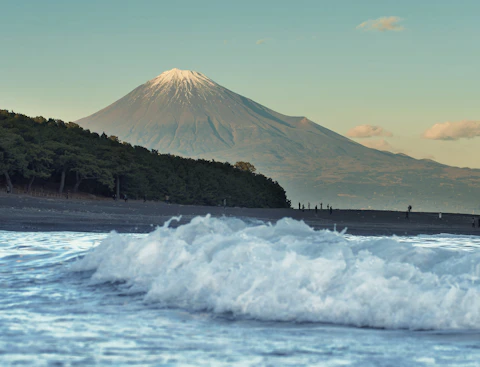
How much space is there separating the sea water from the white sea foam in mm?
19

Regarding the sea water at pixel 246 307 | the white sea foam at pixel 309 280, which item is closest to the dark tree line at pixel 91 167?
the white sea foam at pixel 309 280

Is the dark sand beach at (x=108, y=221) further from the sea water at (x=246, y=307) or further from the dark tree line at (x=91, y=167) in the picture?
the dark tree line at (x=91, y=167)

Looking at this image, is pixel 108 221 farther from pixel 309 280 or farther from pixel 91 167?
pixel 91 167

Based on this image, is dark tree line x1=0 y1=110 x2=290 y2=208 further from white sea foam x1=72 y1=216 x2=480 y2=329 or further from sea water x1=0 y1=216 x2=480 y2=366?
sea water x1=0 y1=216 x2=480 y2=366

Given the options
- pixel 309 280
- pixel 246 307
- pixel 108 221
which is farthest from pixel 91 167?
pixel 246 307

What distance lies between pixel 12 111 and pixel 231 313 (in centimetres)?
11952

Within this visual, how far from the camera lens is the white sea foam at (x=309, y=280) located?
9.84 metres


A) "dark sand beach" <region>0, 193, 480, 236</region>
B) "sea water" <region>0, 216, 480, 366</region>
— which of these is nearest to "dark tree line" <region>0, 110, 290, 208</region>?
"dark sand beach" <region>0, 193, 480, 236</region>

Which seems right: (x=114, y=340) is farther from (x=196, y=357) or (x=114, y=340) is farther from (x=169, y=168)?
(x=169, y=168)

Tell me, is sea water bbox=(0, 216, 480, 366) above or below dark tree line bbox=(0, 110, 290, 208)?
below

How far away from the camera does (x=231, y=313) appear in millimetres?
10281

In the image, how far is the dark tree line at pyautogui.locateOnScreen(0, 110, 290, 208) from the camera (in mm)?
95250

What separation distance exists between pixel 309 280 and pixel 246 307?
1.09m

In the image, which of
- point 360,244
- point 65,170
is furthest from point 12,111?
point 360,244
